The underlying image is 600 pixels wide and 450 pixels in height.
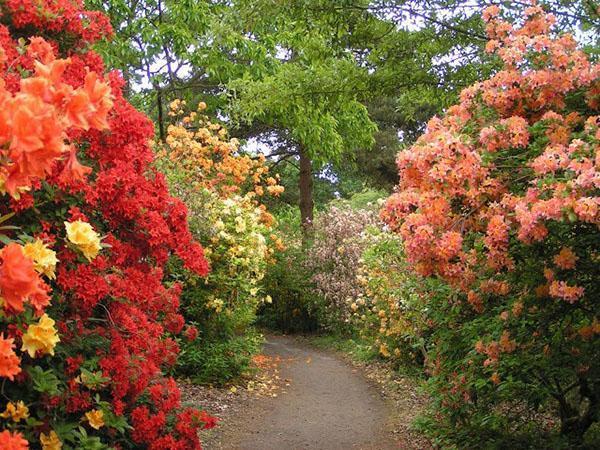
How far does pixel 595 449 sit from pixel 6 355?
3.93 metres

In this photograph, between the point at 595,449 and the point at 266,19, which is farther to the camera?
the point at 266,19

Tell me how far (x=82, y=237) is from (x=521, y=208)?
Result: 70.3 inches

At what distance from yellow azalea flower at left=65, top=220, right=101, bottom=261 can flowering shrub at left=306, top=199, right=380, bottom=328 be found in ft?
33.5

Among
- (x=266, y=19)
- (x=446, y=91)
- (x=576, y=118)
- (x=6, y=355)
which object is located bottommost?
(x=6, y=355)

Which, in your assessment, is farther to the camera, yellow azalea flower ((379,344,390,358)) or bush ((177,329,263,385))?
yellow azalea flower ((379,344,390,358))

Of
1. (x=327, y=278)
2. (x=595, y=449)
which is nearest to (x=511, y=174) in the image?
(x=595, y=449)

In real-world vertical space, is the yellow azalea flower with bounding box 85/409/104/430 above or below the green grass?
above

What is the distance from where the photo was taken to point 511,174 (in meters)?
3.38

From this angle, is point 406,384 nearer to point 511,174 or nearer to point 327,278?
point 327,278

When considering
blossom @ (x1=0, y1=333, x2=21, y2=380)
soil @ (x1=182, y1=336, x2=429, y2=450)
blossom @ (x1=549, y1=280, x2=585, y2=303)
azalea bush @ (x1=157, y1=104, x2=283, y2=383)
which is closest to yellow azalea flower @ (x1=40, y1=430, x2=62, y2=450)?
blossom @ (x1=0, y1=333, x2=21, y2=380)

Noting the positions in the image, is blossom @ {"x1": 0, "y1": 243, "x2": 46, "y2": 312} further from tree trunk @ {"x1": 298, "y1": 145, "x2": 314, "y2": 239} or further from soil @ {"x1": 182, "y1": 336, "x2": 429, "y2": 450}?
tree trunk @ {"x1": 298, "y1": 145, "x2": 314, "y2": 239}

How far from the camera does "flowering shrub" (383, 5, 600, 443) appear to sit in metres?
2.93

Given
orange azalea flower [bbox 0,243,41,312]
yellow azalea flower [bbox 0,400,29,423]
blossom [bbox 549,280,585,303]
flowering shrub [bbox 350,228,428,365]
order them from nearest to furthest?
1. orange azalea flower [bbox 0,243,41,312]
2. yellow azalea flower [bbox 0,400,29,423]
3. blossom [bbox 549,280,585,303]
4. flowering shrub [bbox 350,228,428,365]

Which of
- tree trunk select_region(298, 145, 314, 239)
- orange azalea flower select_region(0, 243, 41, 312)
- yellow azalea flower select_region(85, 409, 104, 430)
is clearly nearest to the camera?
orange azalea flower select_region(0, 243, 41, 312)
